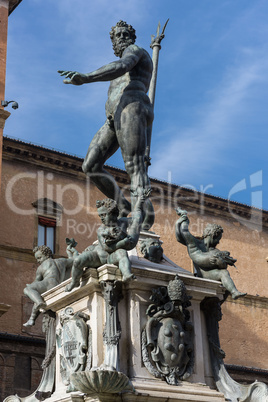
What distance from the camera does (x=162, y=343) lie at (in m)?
6.18

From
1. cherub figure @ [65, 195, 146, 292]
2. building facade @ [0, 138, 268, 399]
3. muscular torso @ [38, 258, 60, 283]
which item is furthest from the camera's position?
building facade @ [0, 138, 268, 399]

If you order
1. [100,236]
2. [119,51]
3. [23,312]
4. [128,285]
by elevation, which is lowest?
[128,285]

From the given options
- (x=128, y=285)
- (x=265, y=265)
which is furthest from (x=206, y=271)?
(x=265, y=265)

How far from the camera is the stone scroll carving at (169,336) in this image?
20.1ft

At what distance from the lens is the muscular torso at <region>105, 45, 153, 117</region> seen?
7.44 metres

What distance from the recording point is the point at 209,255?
6.93m

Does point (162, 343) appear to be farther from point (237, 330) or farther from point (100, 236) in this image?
point (237, 330)

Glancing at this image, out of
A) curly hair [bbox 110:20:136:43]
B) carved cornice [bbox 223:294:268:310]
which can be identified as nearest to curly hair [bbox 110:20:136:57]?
curly hair [bbox 110:20:136:43]

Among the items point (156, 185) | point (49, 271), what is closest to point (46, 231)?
point (156, 185)

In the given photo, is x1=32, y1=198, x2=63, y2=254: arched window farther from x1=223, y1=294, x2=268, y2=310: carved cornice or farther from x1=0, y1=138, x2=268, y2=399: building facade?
x1=223, y1=294, x2=268, y2=310: carved cornice

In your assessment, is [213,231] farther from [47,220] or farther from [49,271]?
[47,220]

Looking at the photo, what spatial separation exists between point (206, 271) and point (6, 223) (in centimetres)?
1768

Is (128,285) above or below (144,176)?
below

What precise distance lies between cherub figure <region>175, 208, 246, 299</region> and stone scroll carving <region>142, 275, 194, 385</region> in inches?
21.1
